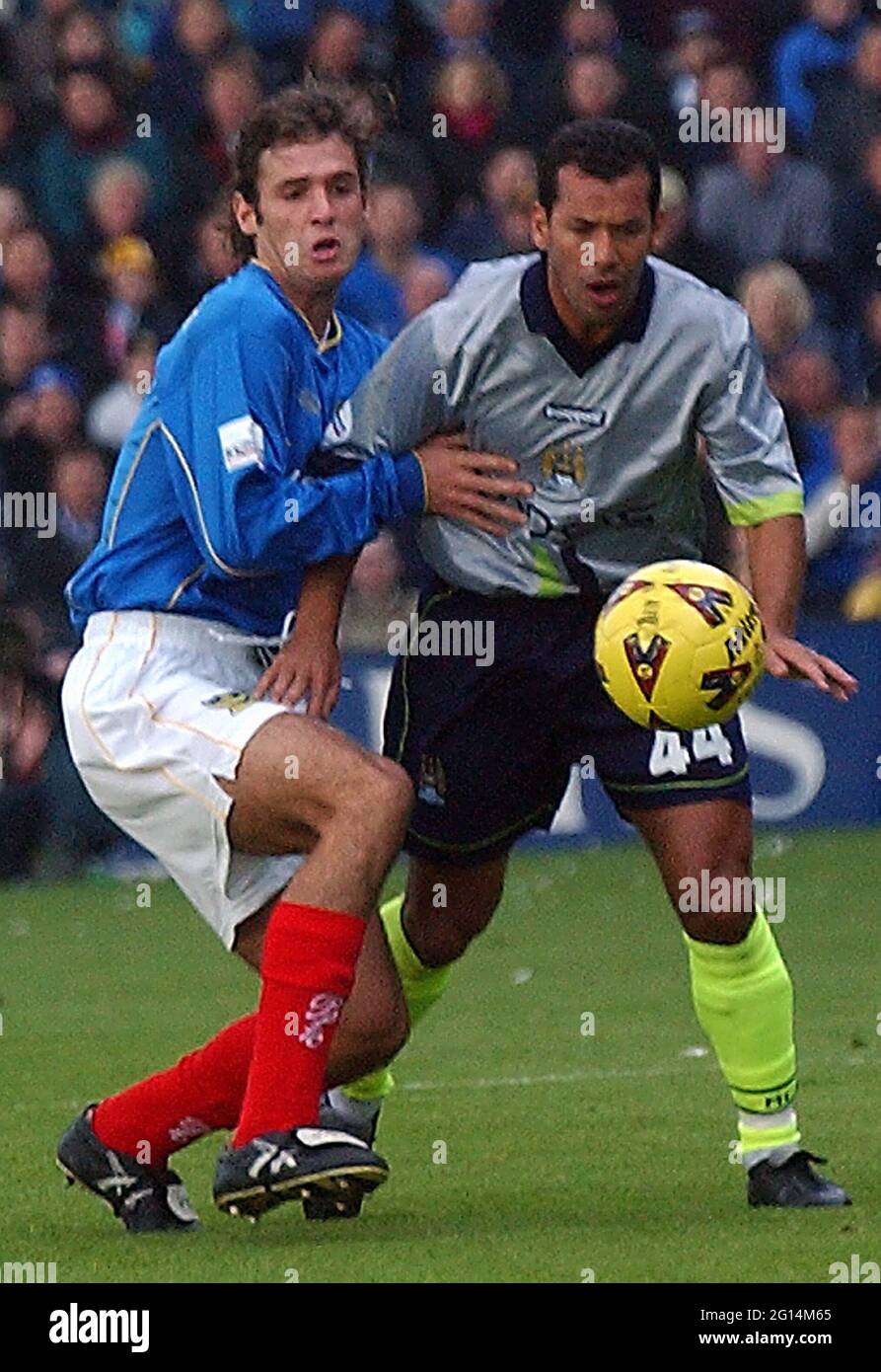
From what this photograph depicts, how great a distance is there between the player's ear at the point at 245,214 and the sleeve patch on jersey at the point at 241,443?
1.96 feet

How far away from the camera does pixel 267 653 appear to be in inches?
255

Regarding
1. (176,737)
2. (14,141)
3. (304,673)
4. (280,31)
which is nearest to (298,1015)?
(176,737)

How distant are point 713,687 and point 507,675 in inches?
31.5

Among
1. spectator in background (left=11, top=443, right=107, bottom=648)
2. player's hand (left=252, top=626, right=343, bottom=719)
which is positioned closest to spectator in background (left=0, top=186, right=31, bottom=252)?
spectator in background (left=11, top=443, right=107, bottom=648)

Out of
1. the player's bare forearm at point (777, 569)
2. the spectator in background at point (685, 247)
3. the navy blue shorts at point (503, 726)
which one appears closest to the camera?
the player's bare forearm at point (777, 569)

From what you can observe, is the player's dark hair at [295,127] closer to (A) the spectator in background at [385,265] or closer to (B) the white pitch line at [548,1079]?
(B) the white pitch line at [548,1079]

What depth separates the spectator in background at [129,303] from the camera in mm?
13109

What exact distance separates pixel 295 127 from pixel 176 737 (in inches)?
49.9

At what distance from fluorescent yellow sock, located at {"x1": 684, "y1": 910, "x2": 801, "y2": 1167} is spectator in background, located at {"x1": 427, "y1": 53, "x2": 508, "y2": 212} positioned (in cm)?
744

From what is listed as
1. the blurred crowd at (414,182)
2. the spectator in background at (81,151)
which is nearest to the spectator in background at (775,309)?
the blurred crowd at (414,182)

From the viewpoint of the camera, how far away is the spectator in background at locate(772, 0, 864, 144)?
13.8 meters

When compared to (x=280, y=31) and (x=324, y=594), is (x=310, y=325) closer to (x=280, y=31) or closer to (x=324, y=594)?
(x=324, y=594)

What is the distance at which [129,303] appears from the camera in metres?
13.1
